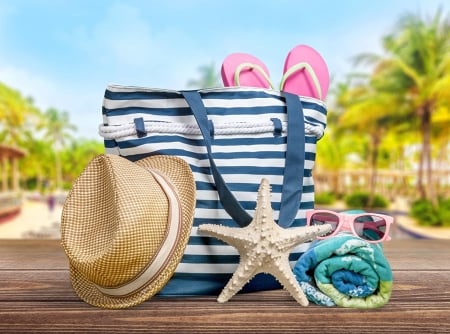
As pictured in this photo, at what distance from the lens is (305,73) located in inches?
38.3

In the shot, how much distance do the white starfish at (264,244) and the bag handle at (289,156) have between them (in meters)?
0.06

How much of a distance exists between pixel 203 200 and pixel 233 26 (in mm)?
37760

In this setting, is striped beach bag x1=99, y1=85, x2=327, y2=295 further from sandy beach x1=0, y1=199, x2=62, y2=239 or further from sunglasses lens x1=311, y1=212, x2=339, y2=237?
sandy beach x1=0, y1=199, x2=62, y2=239

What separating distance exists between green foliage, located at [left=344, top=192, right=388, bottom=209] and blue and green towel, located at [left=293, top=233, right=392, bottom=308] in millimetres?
17749

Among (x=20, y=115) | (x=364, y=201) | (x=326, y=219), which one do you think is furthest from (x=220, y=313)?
(x=20, y=115)

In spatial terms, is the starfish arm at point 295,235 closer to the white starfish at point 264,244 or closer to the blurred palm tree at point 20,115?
the white starfish at point 264,244

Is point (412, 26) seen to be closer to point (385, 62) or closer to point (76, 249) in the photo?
point (385, 62)

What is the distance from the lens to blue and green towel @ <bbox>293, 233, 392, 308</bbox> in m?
0.73

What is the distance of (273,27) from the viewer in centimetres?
3538

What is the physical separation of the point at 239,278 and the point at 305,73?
1.52 ft

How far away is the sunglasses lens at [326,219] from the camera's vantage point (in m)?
0.86

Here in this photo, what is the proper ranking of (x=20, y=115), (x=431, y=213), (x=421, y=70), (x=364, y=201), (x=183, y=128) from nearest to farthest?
(x=183, y=128) → (x=421, y=70) → (x=431, y=213) → (x=364, y=201) → (x=20, y=115)

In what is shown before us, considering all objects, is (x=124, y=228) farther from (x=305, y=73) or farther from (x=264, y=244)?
(x=305, y=73)

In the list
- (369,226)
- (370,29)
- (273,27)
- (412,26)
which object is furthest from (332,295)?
(370,29)
